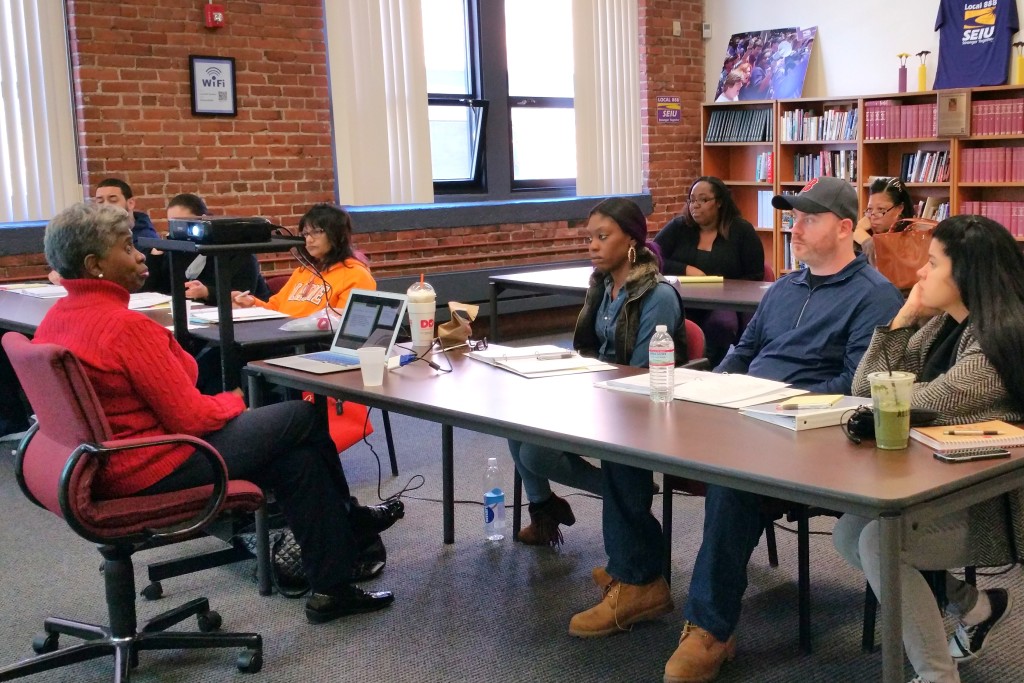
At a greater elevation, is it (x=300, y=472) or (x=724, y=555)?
(x=300, y=472)

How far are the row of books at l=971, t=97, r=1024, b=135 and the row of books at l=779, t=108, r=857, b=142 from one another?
2.84ft

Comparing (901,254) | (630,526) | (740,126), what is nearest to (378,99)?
(740,126)

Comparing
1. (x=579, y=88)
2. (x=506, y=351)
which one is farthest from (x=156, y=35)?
(x=506, y=351)

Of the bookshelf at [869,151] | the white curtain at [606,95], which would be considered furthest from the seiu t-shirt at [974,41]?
the white curtain at [606,95]

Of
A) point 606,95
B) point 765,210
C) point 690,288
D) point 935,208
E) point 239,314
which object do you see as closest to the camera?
point 239,314

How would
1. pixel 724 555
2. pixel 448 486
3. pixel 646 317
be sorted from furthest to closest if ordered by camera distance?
pixel 448 486 → pixel 646 317 → pixel 724 555

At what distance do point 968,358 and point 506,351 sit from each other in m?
1.48

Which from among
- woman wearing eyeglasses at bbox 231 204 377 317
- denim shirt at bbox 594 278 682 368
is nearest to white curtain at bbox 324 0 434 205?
woman wearing eyeglasses at bbox 231 204 377 317

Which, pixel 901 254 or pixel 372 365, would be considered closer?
pixel 372 365

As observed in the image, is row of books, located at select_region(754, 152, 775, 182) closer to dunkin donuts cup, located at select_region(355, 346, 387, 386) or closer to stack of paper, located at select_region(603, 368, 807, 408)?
stack of paper, located at select_region(603, 368, 807, 408)

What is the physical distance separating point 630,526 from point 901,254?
2.40 meters

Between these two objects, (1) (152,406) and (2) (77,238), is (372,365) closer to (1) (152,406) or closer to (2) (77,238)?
(1) (152,406)

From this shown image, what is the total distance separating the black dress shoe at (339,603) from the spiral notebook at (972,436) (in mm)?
1596

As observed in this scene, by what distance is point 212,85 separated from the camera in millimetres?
6242
